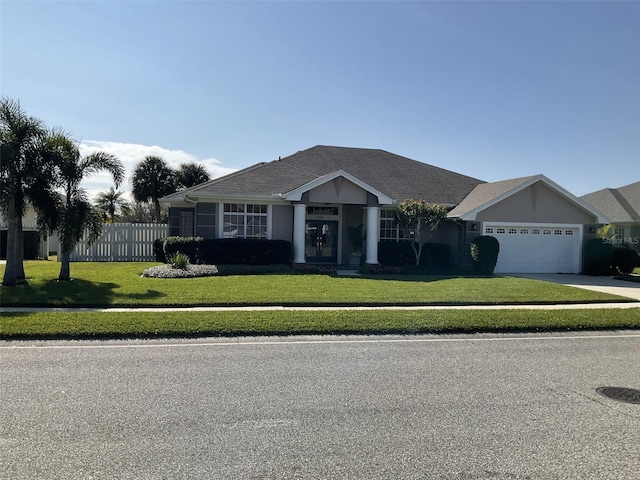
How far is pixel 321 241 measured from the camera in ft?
75.8

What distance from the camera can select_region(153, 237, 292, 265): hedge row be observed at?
19.8 meters

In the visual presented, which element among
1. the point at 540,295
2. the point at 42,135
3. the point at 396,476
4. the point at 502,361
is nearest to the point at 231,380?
Answer: the point at 396,476

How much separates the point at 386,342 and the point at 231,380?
130 inches

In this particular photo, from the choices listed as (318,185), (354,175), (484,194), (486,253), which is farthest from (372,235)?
(484,194)

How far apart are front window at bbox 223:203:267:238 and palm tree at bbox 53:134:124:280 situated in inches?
228

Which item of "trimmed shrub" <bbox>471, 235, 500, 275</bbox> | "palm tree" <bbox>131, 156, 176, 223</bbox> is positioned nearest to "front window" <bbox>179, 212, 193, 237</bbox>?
"trimmed shrub" <bbox>471, 235, 500, 275</bbox>

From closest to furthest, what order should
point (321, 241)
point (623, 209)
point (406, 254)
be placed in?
1. point (406, 254)
2. point (321, 241)
3. point (623, 209)

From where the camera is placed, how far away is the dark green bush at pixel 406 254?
22.7 metres

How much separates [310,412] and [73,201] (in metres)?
13.1

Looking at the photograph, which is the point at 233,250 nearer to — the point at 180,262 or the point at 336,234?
the point at 180,262

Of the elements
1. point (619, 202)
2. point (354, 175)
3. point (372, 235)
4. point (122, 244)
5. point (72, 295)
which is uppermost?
point (354, 175)

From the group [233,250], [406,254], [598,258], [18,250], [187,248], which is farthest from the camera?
[406,254]

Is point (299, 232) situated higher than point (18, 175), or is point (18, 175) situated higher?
point (18, 175)

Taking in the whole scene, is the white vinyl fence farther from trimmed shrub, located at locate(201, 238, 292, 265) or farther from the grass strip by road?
the grass strip by road
